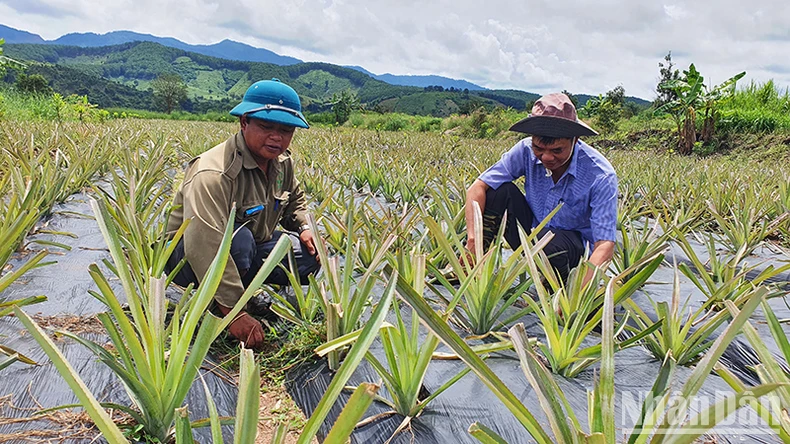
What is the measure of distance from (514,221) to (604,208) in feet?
1.67

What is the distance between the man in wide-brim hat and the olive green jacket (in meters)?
0.82

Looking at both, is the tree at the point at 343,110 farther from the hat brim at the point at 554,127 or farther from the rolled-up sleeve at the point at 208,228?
the rolled-up sleeve at the point at 208,228

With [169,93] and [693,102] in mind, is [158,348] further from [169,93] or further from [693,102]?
[169,93]

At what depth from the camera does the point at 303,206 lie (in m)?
2.04

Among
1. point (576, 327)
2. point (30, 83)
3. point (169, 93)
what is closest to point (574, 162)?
point (576, 327)

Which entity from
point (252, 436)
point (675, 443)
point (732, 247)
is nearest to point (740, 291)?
point (732, 247)

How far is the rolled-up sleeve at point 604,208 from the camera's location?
177cm

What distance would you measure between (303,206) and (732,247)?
2.21 meters

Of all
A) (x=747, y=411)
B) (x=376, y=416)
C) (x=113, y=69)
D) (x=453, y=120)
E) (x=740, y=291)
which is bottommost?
(x=376, y=416)

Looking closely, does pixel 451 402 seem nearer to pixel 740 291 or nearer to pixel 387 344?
pixel 387 344

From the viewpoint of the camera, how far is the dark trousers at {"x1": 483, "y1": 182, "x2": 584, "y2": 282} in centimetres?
208

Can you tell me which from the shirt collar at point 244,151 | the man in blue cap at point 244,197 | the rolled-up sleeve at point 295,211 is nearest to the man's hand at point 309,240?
the man in blue cap at point 244,197

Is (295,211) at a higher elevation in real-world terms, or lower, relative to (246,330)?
higher

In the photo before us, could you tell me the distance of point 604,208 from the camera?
1.82 m
